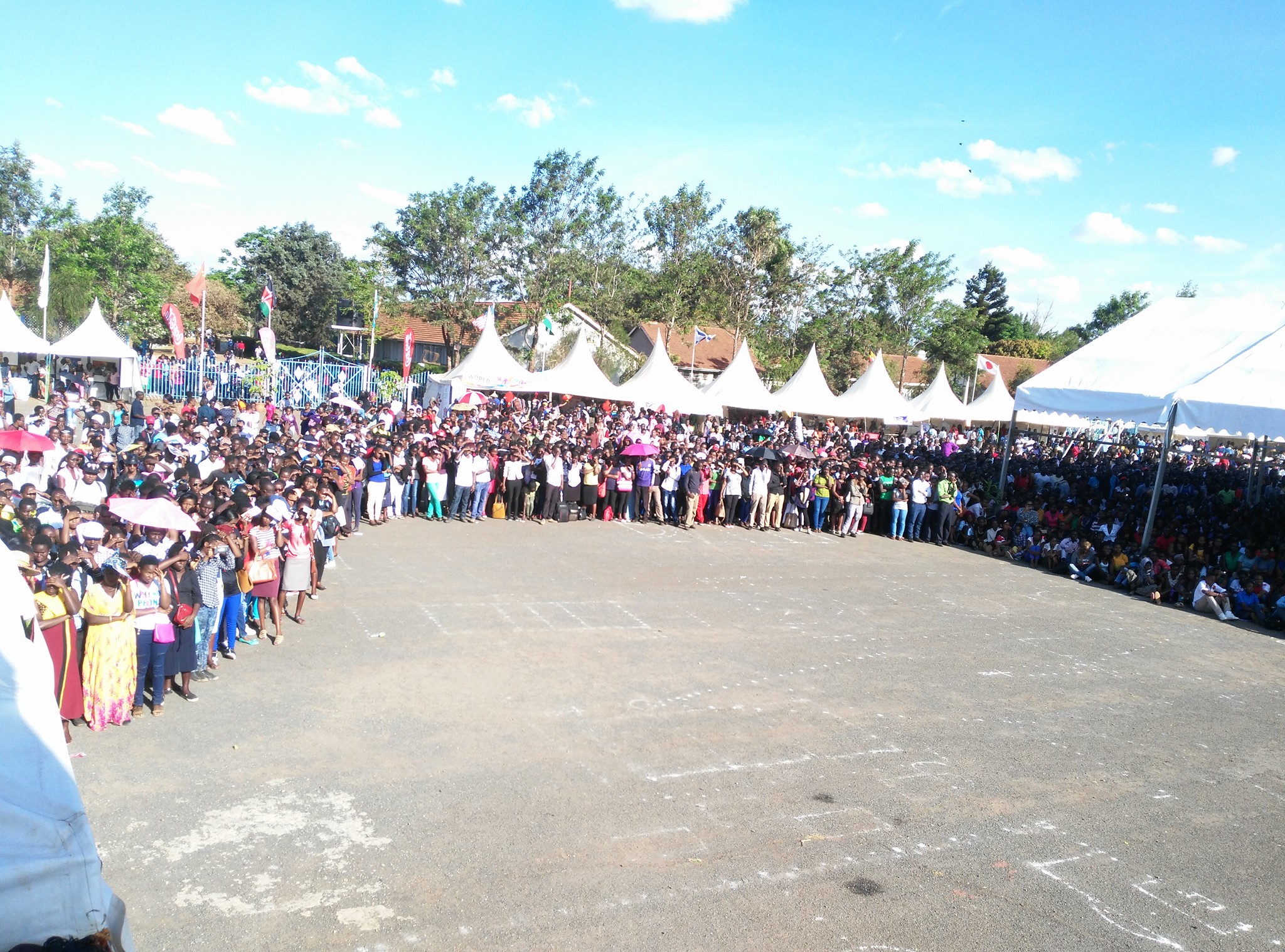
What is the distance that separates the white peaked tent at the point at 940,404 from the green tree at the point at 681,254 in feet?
39.4

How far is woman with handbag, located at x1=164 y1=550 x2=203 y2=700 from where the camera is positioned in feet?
23.2

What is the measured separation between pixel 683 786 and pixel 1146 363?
16.6 meters

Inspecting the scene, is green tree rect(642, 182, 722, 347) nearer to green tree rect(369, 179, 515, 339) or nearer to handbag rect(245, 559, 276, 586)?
green tree rect(369, 179, 515, 339)

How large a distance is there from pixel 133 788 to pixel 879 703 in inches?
251

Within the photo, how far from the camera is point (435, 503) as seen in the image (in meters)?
15.8

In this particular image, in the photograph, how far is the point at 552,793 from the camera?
624cm

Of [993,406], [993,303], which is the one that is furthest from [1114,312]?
[993,406]

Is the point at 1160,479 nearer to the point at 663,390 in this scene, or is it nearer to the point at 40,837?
the point at 663,390

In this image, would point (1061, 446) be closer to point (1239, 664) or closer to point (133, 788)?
point (1239, 664)

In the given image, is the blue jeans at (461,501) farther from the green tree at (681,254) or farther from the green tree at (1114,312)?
the green tree at (1114,312)

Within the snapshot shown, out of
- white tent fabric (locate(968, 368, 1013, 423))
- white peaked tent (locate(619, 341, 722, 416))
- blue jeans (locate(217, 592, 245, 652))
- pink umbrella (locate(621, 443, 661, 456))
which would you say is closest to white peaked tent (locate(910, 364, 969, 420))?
white tent fabric (locate(968, 368, 1013, 423))

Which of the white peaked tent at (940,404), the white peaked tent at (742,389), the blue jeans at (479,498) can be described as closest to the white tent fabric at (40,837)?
the blue jeans at (479,498)

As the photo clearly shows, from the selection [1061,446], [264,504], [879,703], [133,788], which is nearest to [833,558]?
[879,703]

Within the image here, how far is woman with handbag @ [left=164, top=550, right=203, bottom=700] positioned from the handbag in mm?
1202
